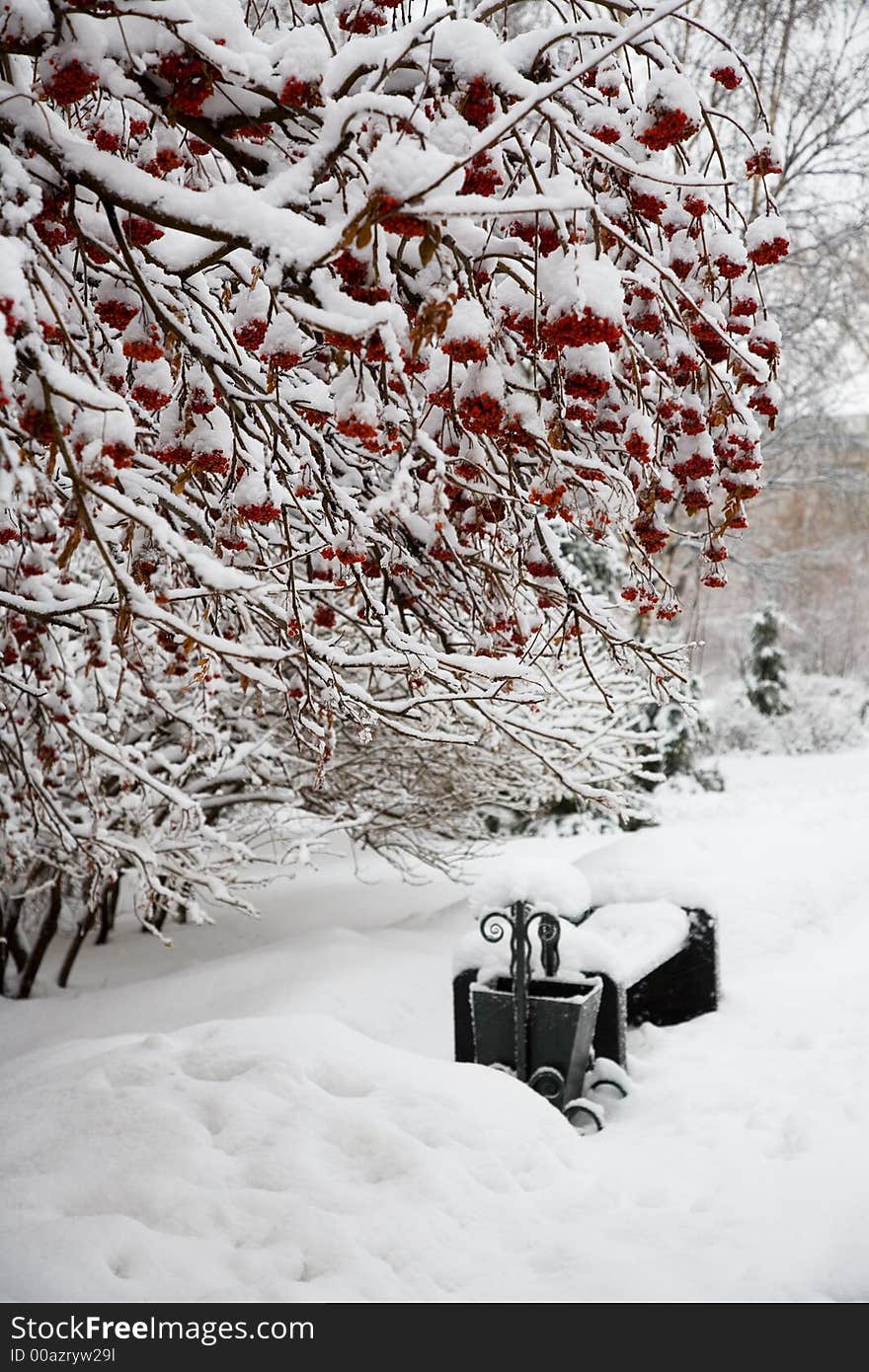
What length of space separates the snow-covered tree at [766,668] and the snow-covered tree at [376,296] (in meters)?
19.1

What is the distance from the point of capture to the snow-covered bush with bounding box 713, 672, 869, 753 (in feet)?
69.2

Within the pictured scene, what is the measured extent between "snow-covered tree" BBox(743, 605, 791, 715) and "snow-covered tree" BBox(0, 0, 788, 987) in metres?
19.1

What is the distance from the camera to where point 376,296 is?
1708 millimetres

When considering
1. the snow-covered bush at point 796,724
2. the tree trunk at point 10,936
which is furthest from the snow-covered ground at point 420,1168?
the snow-covered bush at point 796,724

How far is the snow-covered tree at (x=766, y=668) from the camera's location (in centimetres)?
2150

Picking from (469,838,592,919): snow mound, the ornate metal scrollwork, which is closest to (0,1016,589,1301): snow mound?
the ornate metal scrollwork

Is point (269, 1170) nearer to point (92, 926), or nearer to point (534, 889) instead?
point (534, 889)

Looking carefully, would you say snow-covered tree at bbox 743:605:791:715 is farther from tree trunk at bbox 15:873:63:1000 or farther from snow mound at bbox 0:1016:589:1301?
snow mound at bbox 0:1016:589:1301

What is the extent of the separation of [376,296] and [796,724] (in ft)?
69.4

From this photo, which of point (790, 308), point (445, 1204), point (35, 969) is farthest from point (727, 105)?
point (445, 1204)

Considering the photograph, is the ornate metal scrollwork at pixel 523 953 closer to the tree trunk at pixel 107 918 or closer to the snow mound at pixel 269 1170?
the snow mound at pixel 269 1170

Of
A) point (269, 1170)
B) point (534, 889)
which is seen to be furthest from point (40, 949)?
point (269, 1170)

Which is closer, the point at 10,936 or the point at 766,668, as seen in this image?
the point at 10,936
